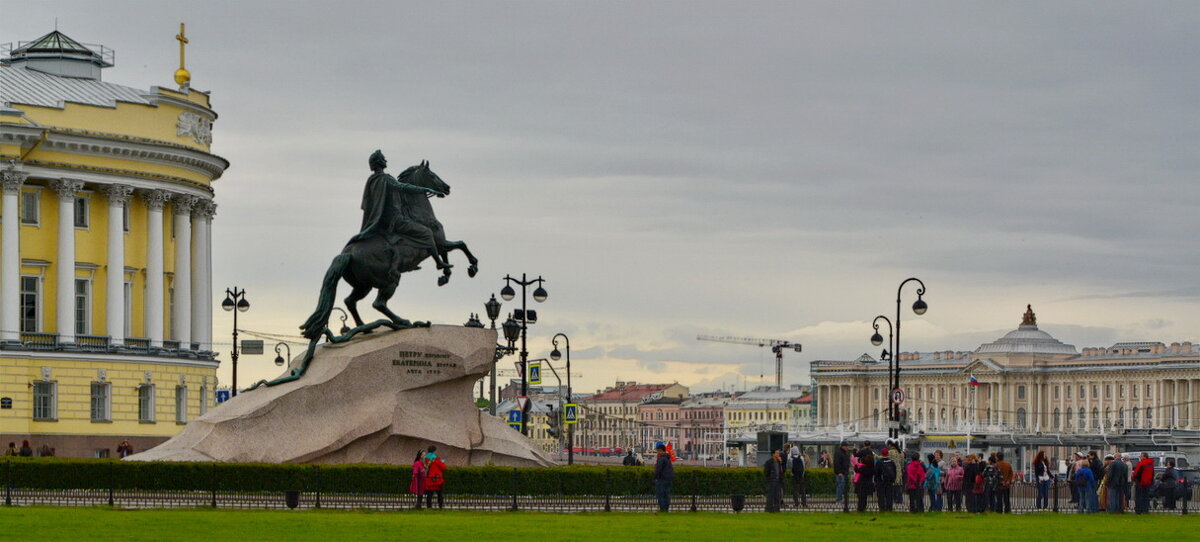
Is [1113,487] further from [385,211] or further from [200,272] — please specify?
[200,272]

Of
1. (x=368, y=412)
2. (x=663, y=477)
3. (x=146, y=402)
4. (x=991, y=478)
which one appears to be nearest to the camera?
(x=663, y=477)

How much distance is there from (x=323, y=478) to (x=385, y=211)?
16.8ft

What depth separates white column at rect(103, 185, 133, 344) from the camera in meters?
69.9

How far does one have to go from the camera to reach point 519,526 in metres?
29.0

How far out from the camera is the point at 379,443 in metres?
35.5

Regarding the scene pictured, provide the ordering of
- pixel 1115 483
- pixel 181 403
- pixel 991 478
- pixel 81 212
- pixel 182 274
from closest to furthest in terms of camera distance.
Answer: pixel 991 478 < pixel 1115 483 < pixel 81 212 < pixel 181 403 < pixel 182 274

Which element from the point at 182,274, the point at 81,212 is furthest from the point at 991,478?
the point at 182,274

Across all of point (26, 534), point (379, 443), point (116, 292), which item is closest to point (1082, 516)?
point (379, 443)

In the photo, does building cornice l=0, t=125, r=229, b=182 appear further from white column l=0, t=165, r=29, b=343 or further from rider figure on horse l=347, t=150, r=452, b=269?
rider figure on horse l=347, t=150, r=452, b=269

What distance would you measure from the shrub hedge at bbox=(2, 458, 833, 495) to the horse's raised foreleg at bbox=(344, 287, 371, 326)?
3691mm

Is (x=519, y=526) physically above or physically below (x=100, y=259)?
below

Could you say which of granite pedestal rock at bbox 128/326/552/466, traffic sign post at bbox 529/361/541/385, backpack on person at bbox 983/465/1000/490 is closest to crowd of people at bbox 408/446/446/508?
granite pedestal rock at bbox 128/326/552/466

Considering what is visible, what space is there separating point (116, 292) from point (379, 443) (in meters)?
36.8

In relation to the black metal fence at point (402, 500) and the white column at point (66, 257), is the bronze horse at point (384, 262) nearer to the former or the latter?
the black metal fence at point (402, 500)
